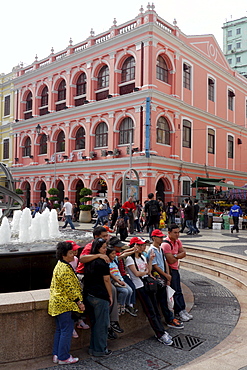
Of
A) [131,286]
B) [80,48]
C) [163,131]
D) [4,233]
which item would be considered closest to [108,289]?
[131,286]

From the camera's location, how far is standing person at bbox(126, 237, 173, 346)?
15.5 feet

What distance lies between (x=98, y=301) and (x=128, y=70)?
22883 millimetres

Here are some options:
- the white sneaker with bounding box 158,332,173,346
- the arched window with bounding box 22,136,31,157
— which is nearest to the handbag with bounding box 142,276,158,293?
the white sneaker with bounding box 158,332,173,346

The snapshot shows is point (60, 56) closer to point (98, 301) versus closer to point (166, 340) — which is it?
point (98, 301)

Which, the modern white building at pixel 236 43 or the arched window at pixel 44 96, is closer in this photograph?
the arched window at pixel 44 96

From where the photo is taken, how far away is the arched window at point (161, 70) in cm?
2386

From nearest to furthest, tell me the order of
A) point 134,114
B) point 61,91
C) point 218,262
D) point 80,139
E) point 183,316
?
point 183,316, point 218,262, point 134,114, point 80,139, point 61,91

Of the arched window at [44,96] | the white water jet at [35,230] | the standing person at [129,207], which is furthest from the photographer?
the arched window at [44,96]

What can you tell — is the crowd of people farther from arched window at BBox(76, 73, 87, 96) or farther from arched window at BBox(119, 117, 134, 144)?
arched window at BBox(76, 73, 87, 96)

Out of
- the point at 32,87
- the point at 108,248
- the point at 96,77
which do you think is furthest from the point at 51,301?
the point at 32,87

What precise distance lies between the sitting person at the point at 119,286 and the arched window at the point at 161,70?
2105 cm

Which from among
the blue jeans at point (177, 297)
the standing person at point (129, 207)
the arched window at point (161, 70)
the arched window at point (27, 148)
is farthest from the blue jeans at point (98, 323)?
the arched window at point (27, 148)

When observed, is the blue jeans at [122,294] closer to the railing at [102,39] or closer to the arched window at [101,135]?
the arched window at [101,135]

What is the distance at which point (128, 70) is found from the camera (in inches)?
975
